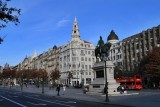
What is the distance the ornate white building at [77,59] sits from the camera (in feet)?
522

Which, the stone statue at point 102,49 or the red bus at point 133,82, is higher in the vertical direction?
the stone statue at point 102,49

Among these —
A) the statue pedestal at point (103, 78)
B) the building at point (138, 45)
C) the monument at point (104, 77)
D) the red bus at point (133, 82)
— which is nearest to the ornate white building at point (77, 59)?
the building at point (138, 45)

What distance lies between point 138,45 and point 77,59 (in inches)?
1743

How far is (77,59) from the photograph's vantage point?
530 feet

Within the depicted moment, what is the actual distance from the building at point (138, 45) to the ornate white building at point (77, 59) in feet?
98.3

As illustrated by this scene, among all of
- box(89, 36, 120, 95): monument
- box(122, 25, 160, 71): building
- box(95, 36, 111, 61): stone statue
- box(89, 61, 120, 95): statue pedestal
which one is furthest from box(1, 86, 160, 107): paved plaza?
box(122, 25, 160, 71): building

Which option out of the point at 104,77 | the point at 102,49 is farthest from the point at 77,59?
the point at 104,77

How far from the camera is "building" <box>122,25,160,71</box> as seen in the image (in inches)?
4476

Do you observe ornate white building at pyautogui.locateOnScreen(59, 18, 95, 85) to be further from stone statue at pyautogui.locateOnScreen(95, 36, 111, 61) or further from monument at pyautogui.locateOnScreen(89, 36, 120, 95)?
monument at pyautogui.locateOnScreen(89, 36, 120, 95)

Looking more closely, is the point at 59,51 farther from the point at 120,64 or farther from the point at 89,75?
the point at 120,64

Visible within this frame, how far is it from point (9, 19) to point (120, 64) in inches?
4984

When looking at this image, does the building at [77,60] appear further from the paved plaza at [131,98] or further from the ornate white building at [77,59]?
the paved plaza at [131,98]

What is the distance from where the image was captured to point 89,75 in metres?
163

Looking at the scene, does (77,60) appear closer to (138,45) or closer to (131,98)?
(138,45)
